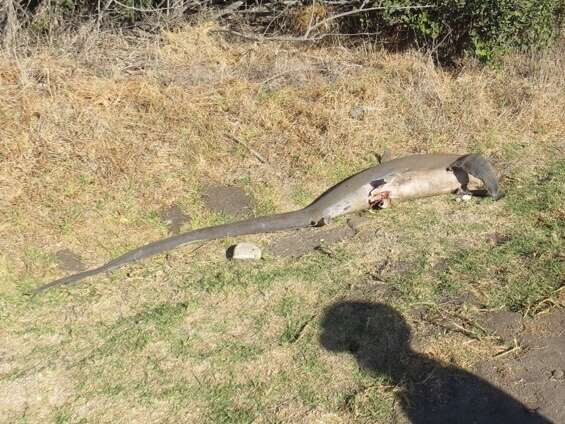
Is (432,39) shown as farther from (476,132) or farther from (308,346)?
(308,346)

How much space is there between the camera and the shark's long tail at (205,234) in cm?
487

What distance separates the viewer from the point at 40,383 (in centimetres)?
388

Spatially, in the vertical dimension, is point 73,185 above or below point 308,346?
above

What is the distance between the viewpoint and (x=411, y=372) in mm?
3902

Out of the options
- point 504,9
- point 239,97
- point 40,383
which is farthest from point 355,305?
point 504,9

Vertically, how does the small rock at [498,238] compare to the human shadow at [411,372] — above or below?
below

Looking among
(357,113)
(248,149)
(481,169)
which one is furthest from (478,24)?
(248,149)

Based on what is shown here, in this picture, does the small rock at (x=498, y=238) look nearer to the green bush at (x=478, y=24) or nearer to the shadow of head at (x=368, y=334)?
the shadow of head at (x=368, y=334)

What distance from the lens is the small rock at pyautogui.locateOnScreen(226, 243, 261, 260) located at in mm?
5109

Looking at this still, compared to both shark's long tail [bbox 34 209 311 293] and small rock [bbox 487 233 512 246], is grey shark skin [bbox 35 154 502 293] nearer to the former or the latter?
shark's long tail [bbox 34 209 311 293]

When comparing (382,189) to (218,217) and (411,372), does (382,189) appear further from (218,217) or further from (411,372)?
(411,372)

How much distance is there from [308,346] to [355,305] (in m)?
0.56

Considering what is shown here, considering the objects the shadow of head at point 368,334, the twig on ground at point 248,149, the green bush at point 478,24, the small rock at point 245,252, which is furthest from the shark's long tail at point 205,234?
the green bush at point 478,24

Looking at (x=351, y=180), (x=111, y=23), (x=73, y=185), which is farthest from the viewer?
(x=111, y=23)
